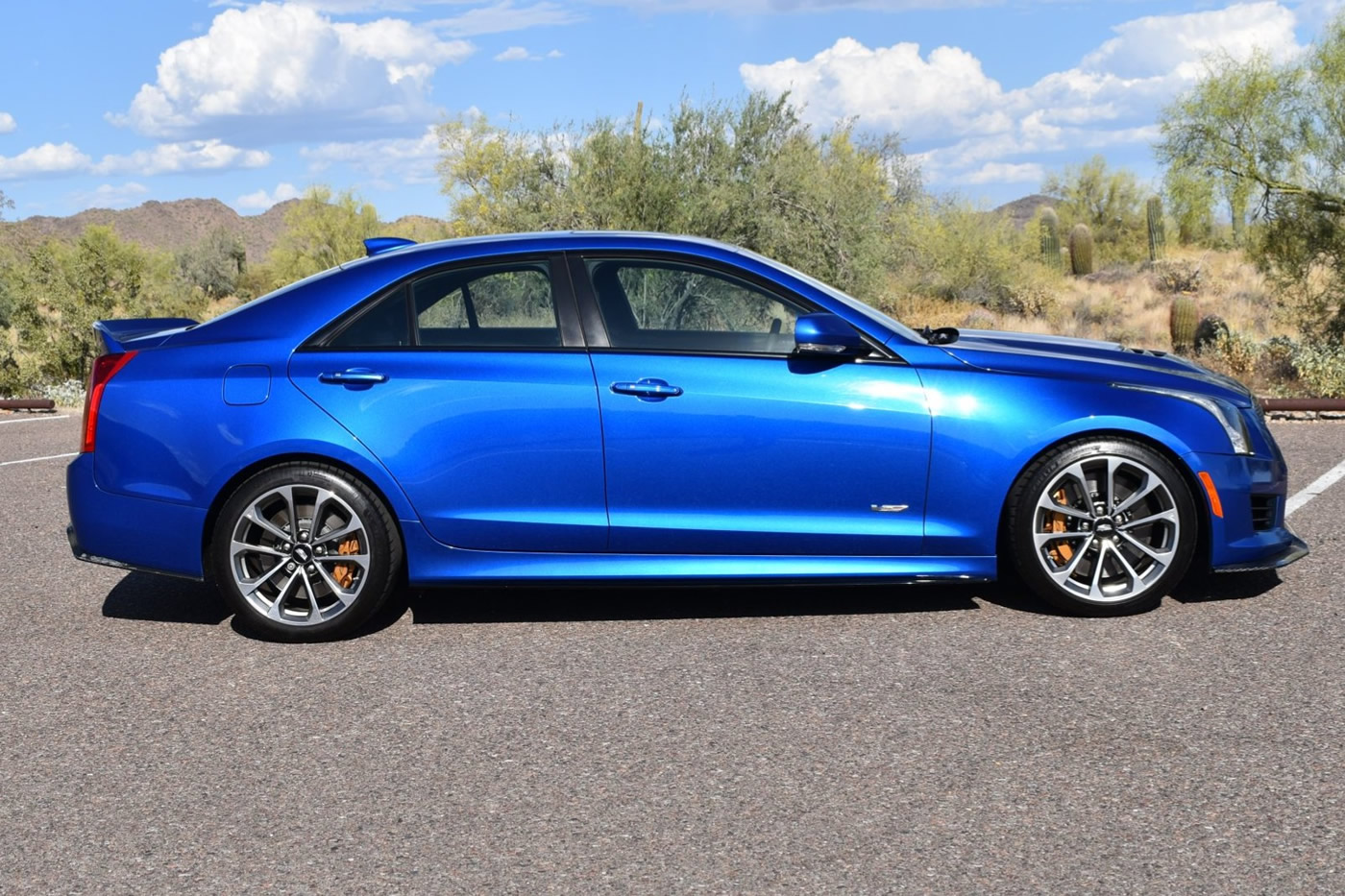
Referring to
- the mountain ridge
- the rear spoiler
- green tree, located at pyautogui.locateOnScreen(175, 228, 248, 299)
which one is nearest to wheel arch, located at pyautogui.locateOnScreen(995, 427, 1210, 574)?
the rear spoiler

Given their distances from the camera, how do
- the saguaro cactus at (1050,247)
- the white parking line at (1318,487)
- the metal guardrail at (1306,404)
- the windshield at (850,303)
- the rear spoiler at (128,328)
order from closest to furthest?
the windshield at (850,303) → the rear spoiler at (128,328) → the white parking line at (1318,487) → the metal guardrail at (1306,404) → the saguaro cactus at (1050,247)

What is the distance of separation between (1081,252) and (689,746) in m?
44.4

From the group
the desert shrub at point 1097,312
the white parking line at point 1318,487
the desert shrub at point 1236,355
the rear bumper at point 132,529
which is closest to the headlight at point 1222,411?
the white parking line at point 1318,487

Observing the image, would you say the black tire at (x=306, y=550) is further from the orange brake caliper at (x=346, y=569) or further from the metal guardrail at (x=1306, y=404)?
the metal guardrail at (x=1306, y=404)

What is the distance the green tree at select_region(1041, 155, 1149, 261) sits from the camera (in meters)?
52.6

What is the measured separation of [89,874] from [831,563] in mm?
3129

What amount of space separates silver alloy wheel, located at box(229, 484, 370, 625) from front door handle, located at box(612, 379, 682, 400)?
120 centimetres

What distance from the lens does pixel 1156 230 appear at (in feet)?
149

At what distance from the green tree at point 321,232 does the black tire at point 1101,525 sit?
47196mm

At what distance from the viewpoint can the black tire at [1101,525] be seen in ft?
19.2

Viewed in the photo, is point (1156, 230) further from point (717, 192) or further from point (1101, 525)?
point (1101, 525)

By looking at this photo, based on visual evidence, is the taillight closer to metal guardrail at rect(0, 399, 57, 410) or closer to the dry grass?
metal guardrail at rect(0, 399, 57, 410)

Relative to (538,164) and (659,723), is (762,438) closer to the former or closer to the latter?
(659,723)

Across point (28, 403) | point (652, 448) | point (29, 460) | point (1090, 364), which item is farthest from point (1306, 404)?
→ point (28, 403)
